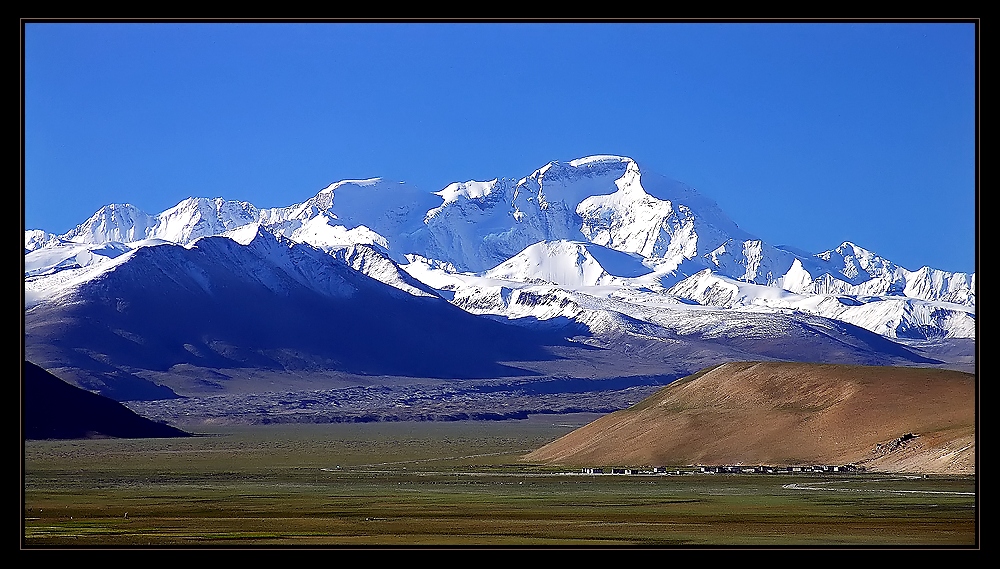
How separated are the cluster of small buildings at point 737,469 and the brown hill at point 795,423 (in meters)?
1.69

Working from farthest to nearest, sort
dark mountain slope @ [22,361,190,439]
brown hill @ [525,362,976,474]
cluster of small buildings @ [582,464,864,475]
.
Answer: dark mountain slope @ [22,361,190,439] → brown hill @ [525,362,976,474] → cluster of small buildings @ [582,464,864,475]

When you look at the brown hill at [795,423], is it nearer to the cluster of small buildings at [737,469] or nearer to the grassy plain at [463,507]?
the cluster of small buildings at [737,469]

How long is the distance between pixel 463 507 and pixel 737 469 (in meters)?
39.8

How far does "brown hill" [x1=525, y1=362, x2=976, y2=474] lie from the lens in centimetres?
10825

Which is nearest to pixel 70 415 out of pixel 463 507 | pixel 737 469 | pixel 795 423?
pixel 795 423

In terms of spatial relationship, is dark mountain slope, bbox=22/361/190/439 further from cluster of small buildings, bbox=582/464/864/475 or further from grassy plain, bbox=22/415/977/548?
cluster of small buildings, bbox=582/464/864/475

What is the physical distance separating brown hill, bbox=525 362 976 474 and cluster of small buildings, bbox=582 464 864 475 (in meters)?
1.69

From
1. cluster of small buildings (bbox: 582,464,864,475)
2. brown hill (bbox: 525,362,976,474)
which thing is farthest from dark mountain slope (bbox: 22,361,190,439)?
cluster of small buildings (bbox: 582,464,864,475)

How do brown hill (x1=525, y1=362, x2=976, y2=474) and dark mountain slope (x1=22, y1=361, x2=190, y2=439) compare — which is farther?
dark mountain slope (x1=22, y1=361, x2=190, y2=439)

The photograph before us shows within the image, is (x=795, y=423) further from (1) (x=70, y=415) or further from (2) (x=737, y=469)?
(1) (x=70, y=415)

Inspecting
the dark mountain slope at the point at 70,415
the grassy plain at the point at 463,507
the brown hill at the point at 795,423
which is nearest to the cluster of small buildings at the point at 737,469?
the brown hill at the point at 795,423

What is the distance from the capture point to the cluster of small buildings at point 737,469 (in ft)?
346
